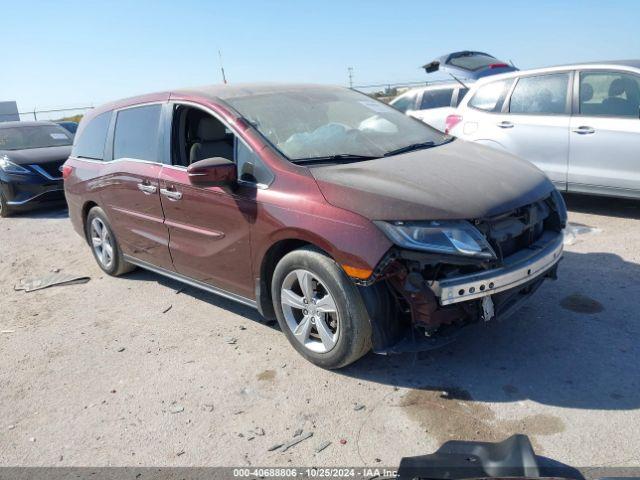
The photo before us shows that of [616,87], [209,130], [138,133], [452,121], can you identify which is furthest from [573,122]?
[138,133]

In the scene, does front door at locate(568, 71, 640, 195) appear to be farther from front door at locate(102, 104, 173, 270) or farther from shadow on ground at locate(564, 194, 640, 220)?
front door at locate(102, 104, 173, 270)

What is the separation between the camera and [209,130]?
4.37m

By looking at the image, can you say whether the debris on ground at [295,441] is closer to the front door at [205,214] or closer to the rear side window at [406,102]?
the front door at [205,214]

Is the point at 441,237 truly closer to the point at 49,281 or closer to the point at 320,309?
the point at 320,309

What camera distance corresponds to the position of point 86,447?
3.00 metres

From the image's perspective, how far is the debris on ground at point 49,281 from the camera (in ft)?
18.8

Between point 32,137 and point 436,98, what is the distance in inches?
298

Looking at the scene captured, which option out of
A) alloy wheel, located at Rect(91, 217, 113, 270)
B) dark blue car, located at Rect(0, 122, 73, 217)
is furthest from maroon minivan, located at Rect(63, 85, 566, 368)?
dark blue car, located at Rect(0, 122, 73, 217)

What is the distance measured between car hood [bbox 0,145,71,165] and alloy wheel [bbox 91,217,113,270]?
428 cm

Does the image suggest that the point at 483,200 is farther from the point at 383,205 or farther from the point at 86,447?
the point at 86,447

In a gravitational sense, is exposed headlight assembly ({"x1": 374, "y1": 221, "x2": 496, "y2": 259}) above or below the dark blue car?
above

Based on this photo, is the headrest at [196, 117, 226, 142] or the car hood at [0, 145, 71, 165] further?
the car hood at [0, 145, 71, 165]

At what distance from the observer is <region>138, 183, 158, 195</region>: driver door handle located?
4420mm

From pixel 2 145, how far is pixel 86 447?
28.5 feet
